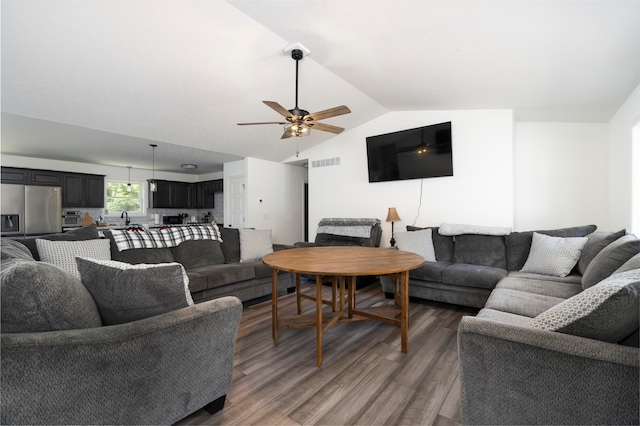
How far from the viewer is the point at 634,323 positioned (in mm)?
951

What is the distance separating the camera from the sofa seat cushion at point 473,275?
284 centimetres

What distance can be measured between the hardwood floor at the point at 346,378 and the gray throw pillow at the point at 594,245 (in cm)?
129

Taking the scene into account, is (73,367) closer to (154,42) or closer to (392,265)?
(392,265)

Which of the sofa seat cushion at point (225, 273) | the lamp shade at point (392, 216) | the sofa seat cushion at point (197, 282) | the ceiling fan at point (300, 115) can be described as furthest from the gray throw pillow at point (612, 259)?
the sofa seat cushion at point (197, 282)

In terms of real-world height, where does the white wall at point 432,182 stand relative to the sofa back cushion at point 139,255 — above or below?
above

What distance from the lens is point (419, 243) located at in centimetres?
367

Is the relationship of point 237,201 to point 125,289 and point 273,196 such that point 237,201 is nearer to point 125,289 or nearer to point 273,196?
point 273,196

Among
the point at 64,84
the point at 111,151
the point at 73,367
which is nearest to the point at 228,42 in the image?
the point at 64,84

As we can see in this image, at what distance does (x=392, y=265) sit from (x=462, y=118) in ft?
10.1

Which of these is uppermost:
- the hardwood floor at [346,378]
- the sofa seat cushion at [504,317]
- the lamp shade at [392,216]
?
the lamp shade at [392,216]

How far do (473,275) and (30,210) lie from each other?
277 inches

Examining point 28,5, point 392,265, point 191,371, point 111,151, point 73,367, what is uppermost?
A: point 28,5

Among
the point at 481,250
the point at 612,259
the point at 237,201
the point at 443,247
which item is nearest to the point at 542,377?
the point at 612,259

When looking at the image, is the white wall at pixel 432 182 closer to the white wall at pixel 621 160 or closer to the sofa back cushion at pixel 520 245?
the sofa back cushion at pixel 520 245
